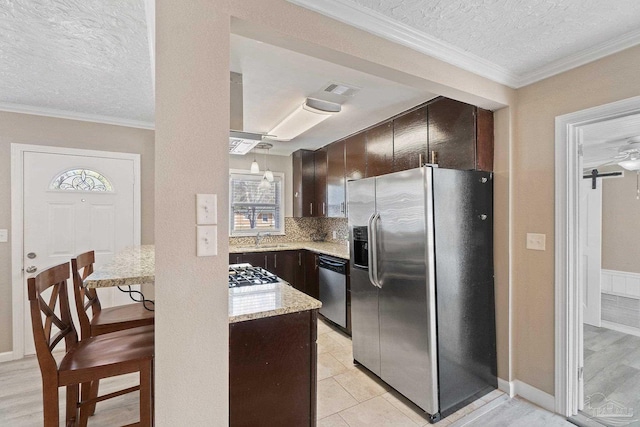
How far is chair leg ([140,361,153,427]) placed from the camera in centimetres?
140

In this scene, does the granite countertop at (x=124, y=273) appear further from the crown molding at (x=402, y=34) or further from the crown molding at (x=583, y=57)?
the crown molding at (x=583, y=57)

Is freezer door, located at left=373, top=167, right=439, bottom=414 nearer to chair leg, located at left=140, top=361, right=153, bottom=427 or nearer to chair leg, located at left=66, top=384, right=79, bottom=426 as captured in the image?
chair leg, located at left=140, top=361, right=153, bottom=427

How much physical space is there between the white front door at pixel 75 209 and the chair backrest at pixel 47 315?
1.60 meters

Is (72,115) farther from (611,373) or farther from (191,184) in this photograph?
(611,373)

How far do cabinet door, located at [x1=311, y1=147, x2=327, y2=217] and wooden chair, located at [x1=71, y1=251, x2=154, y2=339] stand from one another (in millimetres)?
2739

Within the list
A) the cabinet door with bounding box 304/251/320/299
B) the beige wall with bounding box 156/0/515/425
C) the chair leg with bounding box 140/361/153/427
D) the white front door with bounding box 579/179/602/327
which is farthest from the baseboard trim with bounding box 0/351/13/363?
the white front door with bounding box 579/179/602/327

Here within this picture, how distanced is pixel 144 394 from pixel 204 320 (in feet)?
→ 1.95

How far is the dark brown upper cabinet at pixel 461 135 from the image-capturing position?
226cm

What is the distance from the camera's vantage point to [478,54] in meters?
1.92

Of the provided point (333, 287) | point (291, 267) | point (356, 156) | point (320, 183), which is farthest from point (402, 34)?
point (291, 267)

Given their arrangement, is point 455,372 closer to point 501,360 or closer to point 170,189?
point 501,360

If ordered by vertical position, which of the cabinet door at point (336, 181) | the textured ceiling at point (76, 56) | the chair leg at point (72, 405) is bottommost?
the chair leg at point (72, 405)

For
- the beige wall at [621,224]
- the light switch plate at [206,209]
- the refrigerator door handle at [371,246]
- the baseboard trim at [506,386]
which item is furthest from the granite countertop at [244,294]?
the beige wall at [621,224]

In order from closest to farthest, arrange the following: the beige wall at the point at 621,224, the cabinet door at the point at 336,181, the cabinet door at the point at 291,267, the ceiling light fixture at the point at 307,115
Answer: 1. the ceiling light fixture at the point at 307,115
2. the beige wall at the point at 621,224
3. the cabinet door at the point at 336,181
4. the cabinet door at the point at 291,267
